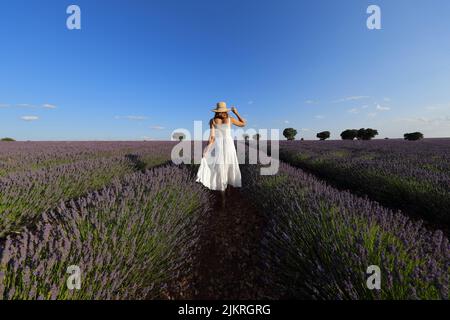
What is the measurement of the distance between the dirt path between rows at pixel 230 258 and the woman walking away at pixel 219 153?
596 millimetres

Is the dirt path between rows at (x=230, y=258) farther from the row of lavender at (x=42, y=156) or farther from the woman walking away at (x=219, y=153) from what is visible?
the row of lavender at (x=42, y=156)

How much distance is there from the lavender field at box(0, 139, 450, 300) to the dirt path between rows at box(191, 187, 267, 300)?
0.04 ft

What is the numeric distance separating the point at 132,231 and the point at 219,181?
7.05ft

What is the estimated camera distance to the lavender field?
3.38ft

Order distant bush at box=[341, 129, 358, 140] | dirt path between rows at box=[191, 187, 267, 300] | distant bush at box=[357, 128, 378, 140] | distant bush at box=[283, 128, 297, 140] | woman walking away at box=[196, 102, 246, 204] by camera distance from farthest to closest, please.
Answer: distant bush at box=[283, 128, 297, 140] → distant bush at box=[341, 129, 358, 140] → distant bush at box=[357, 128, 378, 140] → woman walking away at box=[196, 102, 246, 204] → dirt path between rows at box=[191, 187, 267, 300]

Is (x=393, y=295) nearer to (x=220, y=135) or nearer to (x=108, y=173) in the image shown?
(x=220, y=135)

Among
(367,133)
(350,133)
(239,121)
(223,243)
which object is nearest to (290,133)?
(350,133)

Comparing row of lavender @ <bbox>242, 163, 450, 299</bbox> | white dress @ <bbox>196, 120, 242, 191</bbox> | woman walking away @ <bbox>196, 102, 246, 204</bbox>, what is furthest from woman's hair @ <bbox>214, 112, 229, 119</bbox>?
row of lavender @ <bbox>242, 163, 450, 299</bbox>

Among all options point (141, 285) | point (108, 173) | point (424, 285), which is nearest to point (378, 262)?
point (424, 285)

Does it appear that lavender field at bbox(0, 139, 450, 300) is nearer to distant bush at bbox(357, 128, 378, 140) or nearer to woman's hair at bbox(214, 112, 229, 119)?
woman's hair at bbox(214, 112, 229, 119)

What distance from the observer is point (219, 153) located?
139 inches

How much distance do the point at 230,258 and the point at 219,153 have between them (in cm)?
183

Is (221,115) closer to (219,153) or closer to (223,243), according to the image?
(219,153)

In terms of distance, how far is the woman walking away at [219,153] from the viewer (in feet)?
11.3
